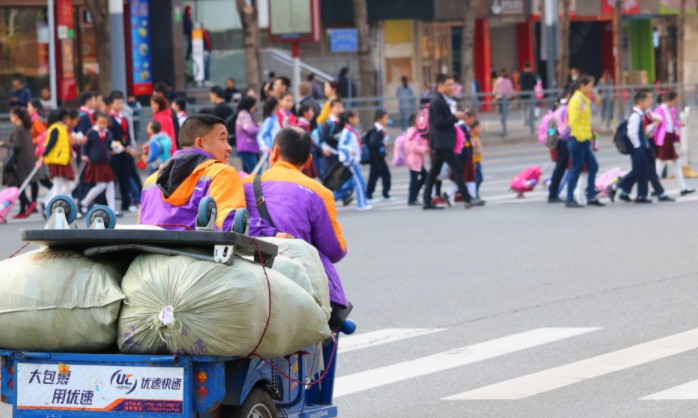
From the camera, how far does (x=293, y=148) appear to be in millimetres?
7199

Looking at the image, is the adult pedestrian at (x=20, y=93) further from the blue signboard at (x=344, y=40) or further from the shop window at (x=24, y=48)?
the blue signboard at (x=344, y=40)

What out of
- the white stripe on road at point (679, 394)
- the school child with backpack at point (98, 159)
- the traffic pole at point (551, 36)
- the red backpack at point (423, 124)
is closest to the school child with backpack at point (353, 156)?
the red backpack at point (423, 124)

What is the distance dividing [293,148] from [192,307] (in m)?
1.70

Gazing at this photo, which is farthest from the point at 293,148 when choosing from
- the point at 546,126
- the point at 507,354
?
the point at 546,126

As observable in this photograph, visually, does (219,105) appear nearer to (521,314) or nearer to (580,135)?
(580,135)

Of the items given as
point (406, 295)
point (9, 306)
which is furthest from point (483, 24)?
point (9, 306)

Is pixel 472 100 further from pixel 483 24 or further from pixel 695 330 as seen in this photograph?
pixel 695 330

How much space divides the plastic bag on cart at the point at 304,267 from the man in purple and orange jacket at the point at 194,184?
33 centimetres

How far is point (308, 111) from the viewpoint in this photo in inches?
819

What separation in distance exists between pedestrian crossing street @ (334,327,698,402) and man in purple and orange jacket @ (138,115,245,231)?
6.39 feet

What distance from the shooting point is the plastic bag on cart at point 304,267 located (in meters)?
6.28

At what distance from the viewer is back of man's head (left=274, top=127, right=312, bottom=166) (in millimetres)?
7199

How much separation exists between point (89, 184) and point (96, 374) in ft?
47.1

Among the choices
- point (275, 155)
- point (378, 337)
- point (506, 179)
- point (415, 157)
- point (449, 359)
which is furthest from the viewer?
point (506, 179)
